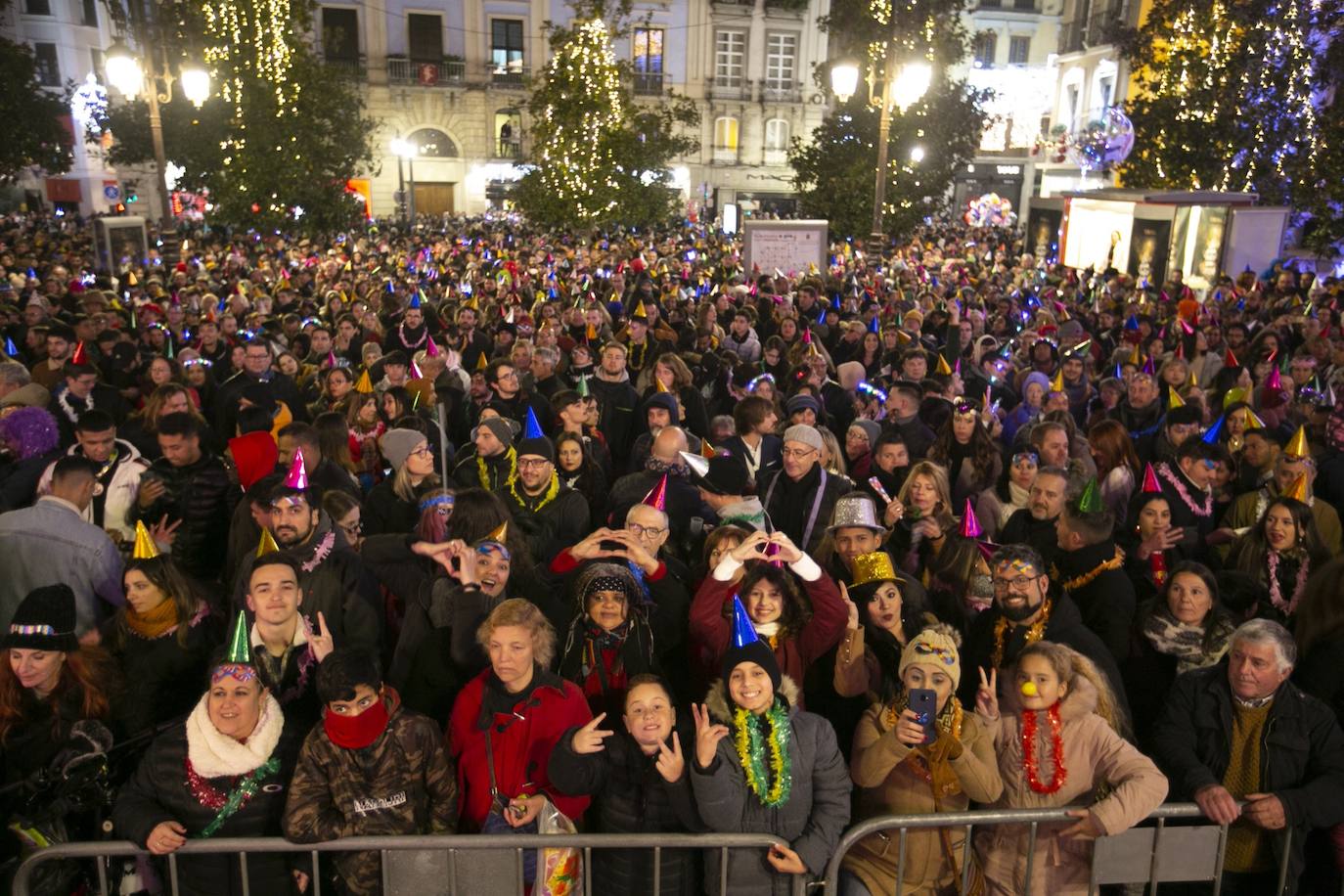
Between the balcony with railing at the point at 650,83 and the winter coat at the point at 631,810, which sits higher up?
the balcony with railing at the point at 650,83

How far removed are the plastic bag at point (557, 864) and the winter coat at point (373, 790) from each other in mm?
338

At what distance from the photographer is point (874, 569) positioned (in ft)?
14.6

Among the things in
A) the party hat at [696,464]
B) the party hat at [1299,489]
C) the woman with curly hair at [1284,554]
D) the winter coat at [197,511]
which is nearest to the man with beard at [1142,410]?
the party hat at [1299,489]

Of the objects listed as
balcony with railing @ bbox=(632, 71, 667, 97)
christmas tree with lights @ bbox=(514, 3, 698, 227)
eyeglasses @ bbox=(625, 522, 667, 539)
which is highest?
balcony with railing @ bbox=(632, 71, 667, 97)

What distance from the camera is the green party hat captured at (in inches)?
194

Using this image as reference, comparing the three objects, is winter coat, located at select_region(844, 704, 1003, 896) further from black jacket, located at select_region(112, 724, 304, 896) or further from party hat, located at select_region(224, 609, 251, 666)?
party hat, located at select_region(224, 609, 251, 666)

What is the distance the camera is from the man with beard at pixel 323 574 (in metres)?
4.43

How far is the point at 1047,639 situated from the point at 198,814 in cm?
318

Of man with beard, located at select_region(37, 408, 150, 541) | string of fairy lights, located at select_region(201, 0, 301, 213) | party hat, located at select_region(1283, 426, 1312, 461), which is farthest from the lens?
string of fairy lights, located at select_region(201, 0, 301, 213)

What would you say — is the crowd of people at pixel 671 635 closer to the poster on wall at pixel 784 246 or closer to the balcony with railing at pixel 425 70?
the poster on wall at pixel 784 246

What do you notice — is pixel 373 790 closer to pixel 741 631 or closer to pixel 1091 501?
pixel 741 631

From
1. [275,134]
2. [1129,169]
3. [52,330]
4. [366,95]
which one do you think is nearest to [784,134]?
[366,95]

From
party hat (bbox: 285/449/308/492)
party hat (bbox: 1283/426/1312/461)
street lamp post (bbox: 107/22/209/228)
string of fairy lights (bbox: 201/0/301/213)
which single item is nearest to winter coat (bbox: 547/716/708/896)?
party hat (bbox: 285/449/308/492)

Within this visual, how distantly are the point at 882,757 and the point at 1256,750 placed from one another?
4.39ft
